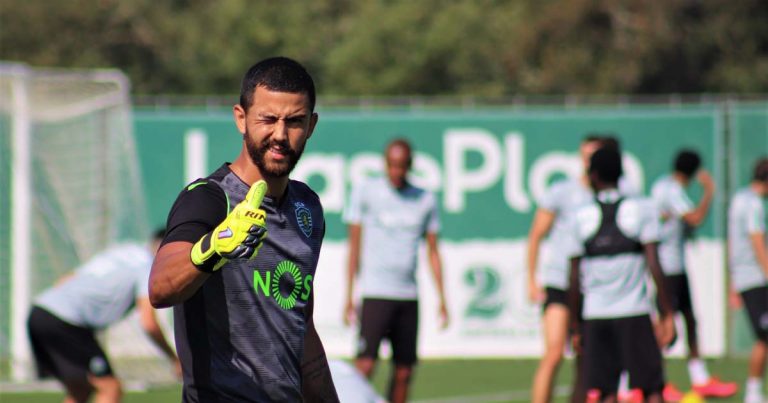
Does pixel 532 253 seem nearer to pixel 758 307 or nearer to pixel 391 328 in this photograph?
pixel 391 328

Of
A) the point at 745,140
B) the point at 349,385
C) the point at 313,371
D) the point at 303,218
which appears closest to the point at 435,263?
the point at 349,385

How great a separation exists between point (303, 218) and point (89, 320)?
5568mm

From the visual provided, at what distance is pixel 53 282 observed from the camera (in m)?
15.2

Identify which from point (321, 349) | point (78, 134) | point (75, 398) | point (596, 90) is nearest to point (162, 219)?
point (78, 134)

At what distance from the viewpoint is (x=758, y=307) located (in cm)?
1306

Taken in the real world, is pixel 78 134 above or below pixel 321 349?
above

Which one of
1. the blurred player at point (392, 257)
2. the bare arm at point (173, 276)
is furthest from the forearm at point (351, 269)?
the bare arm at point (173, 276)

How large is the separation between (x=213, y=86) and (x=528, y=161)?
87.5ft

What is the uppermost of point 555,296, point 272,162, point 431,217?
point 272,162

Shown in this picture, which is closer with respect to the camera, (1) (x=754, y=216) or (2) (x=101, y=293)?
(2) (x=101, y=293)

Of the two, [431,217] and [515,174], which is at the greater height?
[515,174]

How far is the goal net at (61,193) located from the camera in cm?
1509

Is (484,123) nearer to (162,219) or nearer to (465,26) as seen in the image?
(162,219)

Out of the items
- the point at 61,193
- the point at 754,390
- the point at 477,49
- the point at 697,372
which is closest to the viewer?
the point at 754,390
